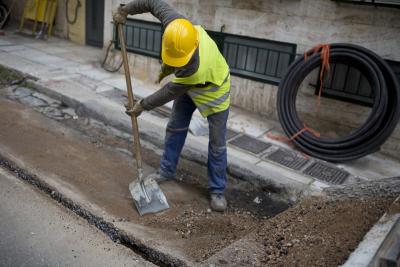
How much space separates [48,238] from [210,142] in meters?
1.67

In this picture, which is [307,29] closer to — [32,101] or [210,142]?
[210,142]

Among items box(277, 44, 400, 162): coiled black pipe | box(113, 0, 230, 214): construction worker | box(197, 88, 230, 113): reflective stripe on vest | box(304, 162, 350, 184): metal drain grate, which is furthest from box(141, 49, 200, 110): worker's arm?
box(277, 44, 400, 162): coiled black pipe

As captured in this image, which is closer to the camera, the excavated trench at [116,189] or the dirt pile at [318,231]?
the dirt pile at [318,231]

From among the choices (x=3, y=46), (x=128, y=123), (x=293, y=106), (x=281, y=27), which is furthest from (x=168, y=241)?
(x=3, y=46)

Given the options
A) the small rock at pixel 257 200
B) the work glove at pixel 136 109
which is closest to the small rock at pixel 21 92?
the work glove at pixel 136 109

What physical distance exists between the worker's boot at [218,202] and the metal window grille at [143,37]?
151 inches

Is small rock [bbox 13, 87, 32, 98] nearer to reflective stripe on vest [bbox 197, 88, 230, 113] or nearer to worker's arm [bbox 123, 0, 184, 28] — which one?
worker's arm [bbox 123, 0, 184, 28]

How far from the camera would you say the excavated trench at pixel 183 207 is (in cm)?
313

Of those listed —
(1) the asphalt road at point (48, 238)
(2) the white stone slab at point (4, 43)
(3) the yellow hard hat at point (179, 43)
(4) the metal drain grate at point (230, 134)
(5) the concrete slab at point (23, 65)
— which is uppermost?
(3) the yellow hard hat at point (179, 43)

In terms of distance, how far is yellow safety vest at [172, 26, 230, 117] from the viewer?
354 cm

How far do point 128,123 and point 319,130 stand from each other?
263 cm

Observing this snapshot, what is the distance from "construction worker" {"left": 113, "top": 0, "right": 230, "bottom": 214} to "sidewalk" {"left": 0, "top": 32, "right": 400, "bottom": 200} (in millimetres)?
634

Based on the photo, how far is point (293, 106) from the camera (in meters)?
5.50

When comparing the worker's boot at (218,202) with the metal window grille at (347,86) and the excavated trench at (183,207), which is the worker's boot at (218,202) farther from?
the metal window grille at (347,86)
